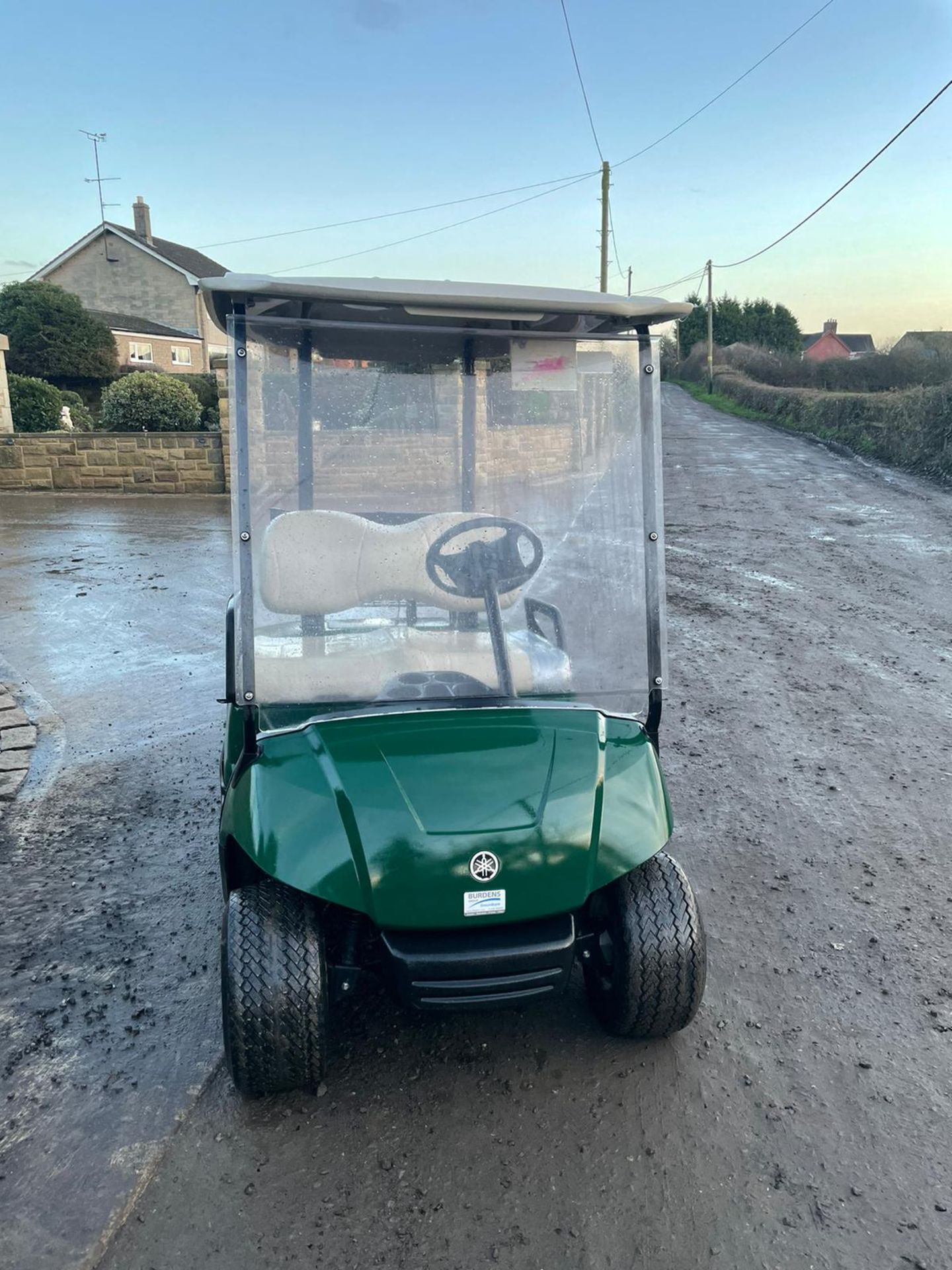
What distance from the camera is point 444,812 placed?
2.27m

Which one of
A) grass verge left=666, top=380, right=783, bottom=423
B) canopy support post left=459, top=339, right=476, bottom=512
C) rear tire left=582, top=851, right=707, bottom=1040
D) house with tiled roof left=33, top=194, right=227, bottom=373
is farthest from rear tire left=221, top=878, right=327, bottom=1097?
house with tiled roof left=33, top=194, right=227, bottom=373

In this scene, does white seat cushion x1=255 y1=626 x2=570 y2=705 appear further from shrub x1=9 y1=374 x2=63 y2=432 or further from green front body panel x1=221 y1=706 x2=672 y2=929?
shrub x1=9 y1=374 x2=63 y2=432

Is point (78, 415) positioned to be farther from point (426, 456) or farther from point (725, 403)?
point (725, 403)

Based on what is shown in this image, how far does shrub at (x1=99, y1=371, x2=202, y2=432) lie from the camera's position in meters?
14.1

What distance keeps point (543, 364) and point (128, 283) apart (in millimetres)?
42590

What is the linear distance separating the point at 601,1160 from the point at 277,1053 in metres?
0.86

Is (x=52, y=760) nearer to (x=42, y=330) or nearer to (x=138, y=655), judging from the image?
(x=138, y=655)

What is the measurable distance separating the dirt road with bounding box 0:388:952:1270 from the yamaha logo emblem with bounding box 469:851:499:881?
0.74 metres

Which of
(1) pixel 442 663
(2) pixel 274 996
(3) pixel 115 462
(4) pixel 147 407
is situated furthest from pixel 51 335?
(2) pixel 274 996

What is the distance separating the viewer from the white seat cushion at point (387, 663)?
8.89 ft

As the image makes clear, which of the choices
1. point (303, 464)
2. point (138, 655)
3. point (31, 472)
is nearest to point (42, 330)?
point (31, 472)

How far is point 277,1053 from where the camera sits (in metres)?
2.32

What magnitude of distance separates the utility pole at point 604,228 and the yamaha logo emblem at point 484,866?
32136 mm

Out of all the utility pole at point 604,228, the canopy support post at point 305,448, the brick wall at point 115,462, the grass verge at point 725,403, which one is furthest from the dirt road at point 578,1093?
the utility pole at point 604,228
